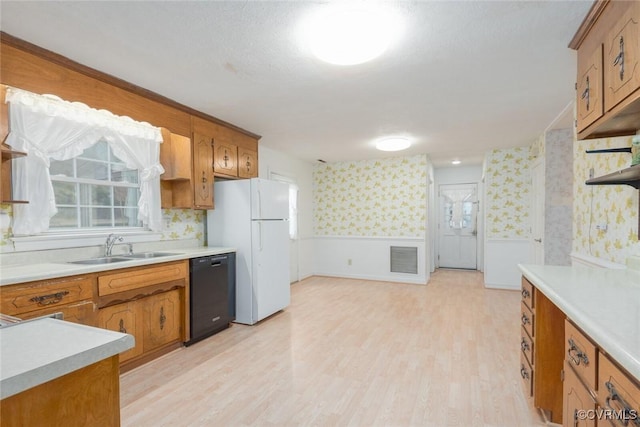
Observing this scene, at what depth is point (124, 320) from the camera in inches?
94.4

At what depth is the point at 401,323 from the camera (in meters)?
3.52

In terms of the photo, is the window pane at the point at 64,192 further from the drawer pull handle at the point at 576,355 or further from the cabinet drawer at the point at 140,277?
the drawer pull handle at the point at 576,355

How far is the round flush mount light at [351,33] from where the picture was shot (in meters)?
1.68

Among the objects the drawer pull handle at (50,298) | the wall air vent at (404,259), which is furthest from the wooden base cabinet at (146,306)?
the wall air vent at (404,259)

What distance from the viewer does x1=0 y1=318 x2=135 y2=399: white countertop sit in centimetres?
61

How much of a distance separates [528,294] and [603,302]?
74 cm

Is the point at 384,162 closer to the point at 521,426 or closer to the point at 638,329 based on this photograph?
the point at 521,426

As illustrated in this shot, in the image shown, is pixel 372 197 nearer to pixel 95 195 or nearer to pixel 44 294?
pixel 95 195

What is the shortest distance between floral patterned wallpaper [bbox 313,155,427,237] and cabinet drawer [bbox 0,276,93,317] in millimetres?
4591

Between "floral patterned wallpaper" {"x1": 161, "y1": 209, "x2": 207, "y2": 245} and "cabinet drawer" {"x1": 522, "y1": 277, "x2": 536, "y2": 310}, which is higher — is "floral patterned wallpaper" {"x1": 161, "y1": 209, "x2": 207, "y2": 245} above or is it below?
above

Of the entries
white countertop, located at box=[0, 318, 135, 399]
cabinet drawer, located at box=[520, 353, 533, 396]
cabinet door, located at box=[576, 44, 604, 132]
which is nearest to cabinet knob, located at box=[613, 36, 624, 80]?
cabinet door, located at box=[576, 44, 604, 132]

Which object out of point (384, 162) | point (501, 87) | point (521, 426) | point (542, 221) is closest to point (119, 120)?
point (501, 87)

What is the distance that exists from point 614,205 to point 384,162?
3.94 metres

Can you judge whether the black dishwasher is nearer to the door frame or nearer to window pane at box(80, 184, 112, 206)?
window pane at box(80, 184, 112, 206)
